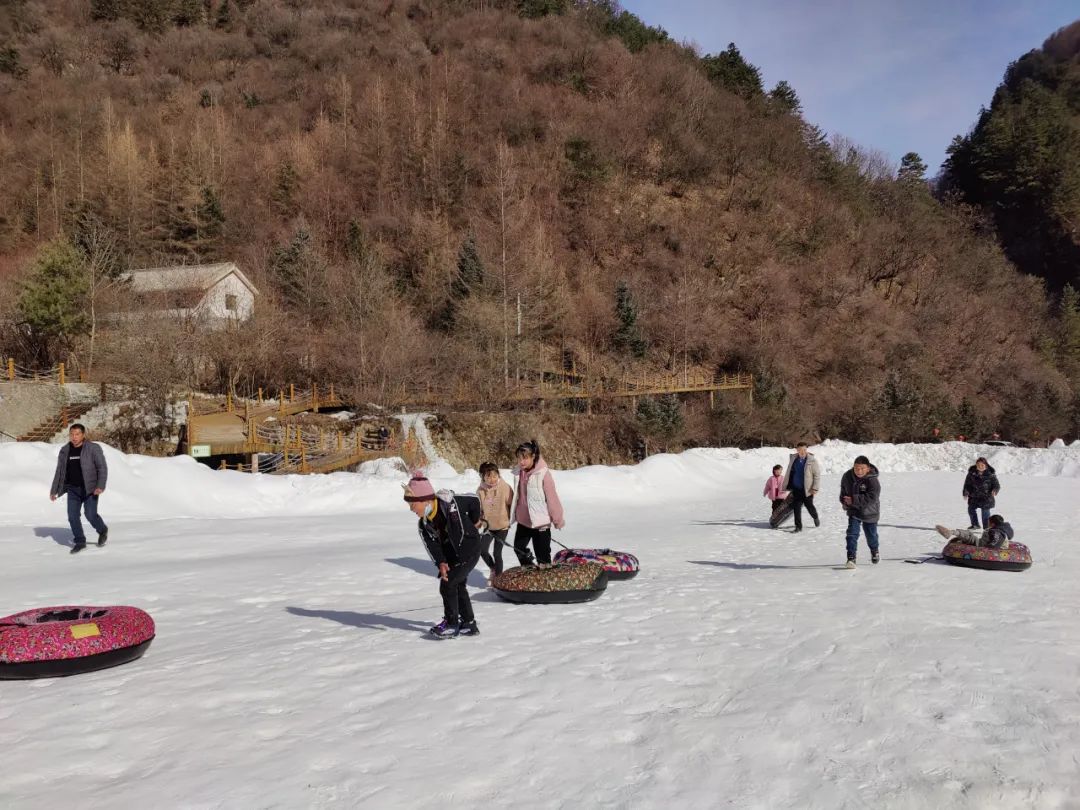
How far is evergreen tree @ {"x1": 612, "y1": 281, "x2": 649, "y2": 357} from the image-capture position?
158 ft

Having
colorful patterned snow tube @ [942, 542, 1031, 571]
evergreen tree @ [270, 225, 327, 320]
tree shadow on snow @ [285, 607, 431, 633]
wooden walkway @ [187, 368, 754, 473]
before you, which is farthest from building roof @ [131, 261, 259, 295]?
colorful patterned snow tube @ [942, 542, 1031, 571]

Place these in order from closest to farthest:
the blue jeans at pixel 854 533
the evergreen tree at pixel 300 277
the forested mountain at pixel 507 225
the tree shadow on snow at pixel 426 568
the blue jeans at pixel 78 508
Result: 1. the tree shadow on snow at pixel 426 568
2. the blue jeans at pixel 854 533
3. the blue jeans at pixel 78 508
4. the forested mountain at pixel 507 225
5. the evergreen tree at pixel 300 277

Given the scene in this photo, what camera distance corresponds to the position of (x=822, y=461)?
105ft

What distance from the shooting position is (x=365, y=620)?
7.08 metres

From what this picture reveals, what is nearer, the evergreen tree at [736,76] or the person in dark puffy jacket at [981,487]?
the person in dark puffy jacket at [981,487]

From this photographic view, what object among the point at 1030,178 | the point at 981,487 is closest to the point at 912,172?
the point at 1030,178

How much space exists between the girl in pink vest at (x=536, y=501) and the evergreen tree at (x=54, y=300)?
1304 inches

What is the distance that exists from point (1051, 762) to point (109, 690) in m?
5.78

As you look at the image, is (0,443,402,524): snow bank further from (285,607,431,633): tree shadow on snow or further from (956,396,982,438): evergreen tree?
(956,396,982,438): evergreen tree

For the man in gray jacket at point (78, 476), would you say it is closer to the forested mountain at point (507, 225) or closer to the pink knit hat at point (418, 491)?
the pink knit hat at point (418, 491)

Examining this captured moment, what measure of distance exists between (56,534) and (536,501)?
8.21 metres

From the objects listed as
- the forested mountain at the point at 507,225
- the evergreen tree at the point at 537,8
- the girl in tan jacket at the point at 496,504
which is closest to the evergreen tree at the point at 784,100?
the forested mountain at the point at 507,225

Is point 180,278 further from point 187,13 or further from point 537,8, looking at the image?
point 187,13

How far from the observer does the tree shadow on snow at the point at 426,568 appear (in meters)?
9.14
